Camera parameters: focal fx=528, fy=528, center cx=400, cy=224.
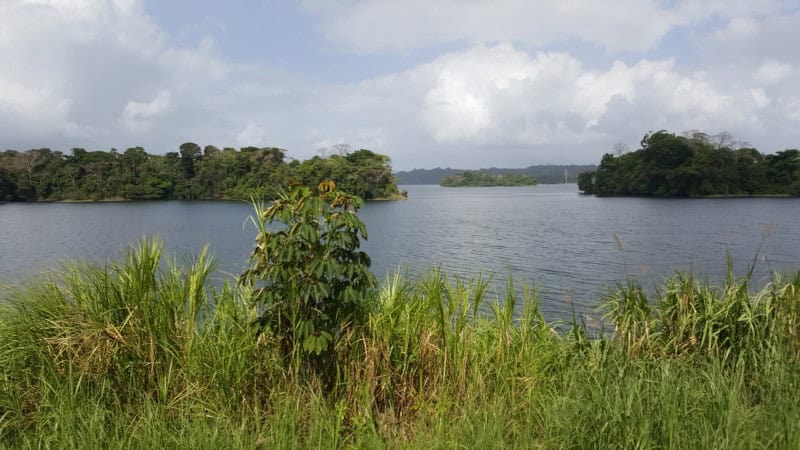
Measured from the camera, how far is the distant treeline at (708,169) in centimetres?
9206

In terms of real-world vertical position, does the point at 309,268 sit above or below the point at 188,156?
below

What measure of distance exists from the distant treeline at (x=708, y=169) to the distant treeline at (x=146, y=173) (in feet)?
166

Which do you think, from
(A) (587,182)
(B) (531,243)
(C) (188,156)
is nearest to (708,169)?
(A) (587,182)

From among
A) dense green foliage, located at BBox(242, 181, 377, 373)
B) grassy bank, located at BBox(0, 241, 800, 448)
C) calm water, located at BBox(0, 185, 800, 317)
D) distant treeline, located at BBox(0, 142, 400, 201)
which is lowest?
calm water, located at BBox(0, 185, 800, 317)

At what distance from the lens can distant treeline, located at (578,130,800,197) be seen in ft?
302

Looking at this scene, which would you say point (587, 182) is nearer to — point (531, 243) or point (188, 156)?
point (188, 156)

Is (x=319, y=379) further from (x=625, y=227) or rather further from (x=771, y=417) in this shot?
(x=625, y=227)

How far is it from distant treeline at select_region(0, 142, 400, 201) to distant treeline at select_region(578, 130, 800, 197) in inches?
1995

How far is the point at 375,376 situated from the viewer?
4.57 m

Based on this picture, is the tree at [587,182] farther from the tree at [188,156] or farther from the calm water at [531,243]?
the tree at [188,156]

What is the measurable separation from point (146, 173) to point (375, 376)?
11697 centimetres

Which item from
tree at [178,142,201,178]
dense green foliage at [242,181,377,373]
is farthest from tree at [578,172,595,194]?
dense green foliage at [242,181,377,373]

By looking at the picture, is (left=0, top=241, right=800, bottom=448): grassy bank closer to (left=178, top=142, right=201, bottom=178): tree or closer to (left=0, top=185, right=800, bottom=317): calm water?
(left=0, top=185, right=800, bottom=317): calm water

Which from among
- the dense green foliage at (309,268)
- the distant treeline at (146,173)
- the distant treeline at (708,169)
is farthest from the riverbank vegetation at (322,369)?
the distant treeline at (708,169)
